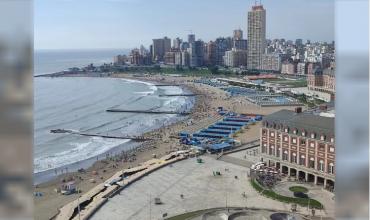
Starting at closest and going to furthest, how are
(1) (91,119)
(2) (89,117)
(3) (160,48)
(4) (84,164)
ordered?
1. (4) (84,164)
2. (1) (91,119)
3. (2) (89,117)
4. (3) (160,48)

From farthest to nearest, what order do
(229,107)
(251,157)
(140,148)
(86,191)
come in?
(229,107)
(140,148)
(251,157)
(86,191)

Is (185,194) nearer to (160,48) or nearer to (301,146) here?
(301,146)

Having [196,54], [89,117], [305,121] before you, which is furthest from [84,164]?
[196,54]

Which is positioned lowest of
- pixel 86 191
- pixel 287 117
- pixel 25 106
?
pixel 86 191

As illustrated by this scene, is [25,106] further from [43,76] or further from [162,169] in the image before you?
[43,76]

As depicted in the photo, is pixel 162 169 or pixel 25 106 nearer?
pixel 25 106

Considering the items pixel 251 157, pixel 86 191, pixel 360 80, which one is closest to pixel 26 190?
pixel 360 80

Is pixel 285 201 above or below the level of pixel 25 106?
below
